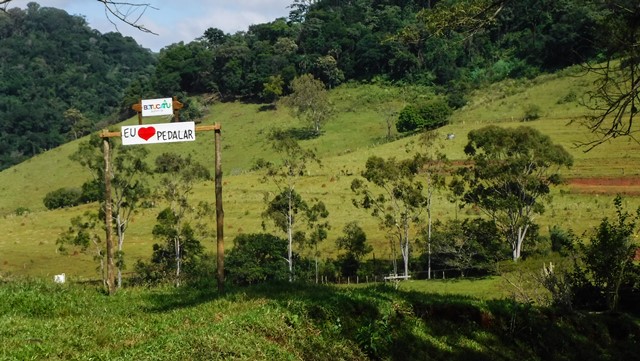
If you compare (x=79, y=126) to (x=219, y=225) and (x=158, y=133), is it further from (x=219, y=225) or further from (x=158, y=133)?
(x=219, y=225)

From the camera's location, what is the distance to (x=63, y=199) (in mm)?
79125

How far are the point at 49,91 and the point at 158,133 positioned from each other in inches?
6162

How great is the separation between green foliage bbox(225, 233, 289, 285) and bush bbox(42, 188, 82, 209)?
4169cm

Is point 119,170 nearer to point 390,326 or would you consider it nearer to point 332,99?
point 390,326

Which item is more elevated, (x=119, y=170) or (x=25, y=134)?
(x=25, y=134)

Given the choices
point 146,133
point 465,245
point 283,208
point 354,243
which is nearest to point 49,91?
point 283,208

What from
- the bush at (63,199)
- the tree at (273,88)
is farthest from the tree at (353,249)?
the tree at (273,88)

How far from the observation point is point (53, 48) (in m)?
184

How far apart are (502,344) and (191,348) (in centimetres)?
665

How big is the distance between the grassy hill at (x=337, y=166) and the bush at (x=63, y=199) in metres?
1.29

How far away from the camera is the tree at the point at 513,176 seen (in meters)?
44.9

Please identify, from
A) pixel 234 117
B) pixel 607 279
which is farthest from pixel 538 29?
pixel 607 279

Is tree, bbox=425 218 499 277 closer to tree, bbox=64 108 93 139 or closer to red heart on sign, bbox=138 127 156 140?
red heart on sign, bbox=138 127 156 140

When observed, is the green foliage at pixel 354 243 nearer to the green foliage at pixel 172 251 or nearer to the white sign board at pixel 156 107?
the green foliage at pixel 172 251
